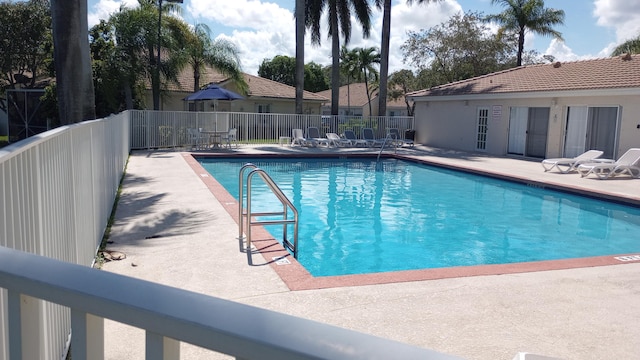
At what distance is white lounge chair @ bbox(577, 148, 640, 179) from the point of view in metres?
15.2

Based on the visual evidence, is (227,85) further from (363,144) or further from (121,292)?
(121,292)

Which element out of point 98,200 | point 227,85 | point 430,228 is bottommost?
point 430,228

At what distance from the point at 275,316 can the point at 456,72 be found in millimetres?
37793

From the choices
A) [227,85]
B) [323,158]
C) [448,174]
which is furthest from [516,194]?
[227,85]

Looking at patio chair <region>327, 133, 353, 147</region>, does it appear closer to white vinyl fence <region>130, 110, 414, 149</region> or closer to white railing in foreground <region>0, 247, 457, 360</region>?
white vinyl fence <region>130, 110, 414, 149</region>

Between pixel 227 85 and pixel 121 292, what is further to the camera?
pixel 227 85

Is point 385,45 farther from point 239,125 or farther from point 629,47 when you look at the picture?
point 629,47

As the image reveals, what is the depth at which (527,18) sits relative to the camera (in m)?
34.6

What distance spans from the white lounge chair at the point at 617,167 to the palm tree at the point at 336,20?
15.7 metres

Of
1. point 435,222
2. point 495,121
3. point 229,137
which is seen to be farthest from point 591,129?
point 229,137

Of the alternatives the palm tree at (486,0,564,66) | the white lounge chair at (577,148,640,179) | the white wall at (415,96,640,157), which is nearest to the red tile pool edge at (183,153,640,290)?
the white lounge chair at (577,148,640,179)

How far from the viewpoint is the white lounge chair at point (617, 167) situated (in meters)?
15.2

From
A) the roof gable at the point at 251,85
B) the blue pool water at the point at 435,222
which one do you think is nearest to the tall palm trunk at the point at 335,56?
the roof gable at the point at 251,85

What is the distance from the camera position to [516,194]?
13.7 m
